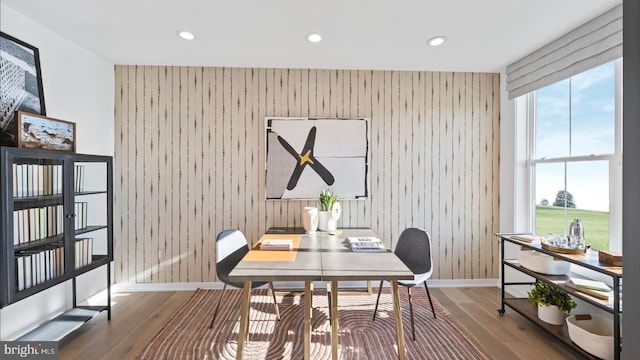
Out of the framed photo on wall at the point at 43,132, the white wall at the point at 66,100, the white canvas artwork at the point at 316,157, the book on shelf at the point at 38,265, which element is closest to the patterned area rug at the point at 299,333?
the book on shelf at the point at 38,265

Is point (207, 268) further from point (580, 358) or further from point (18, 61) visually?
point (580, 358)

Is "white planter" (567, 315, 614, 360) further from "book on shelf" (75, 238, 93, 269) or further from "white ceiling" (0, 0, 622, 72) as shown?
"book on shelf" (75, 238, 93, 269)

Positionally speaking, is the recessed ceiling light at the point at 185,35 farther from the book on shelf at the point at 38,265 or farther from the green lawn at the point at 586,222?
the green lawn at the point at 586,222

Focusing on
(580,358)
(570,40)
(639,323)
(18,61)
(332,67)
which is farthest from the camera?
(332,67)

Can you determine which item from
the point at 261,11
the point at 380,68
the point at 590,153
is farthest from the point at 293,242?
the point at 590,153

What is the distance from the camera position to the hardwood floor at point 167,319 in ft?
7.43

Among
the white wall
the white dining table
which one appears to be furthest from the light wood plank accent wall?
the white dining table

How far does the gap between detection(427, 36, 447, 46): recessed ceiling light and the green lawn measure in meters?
1.74

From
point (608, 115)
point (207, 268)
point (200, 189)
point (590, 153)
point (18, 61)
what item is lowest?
point (207, 268)

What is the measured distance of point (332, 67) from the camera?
3.33 metres

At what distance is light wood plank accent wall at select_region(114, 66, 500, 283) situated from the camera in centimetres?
336

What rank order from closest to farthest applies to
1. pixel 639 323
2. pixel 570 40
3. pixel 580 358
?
pixel 639 323, pixel 580 358, pixel 570 40

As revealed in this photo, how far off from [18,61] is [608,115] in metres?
4.23

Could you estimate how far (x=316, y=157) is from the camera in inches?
133
